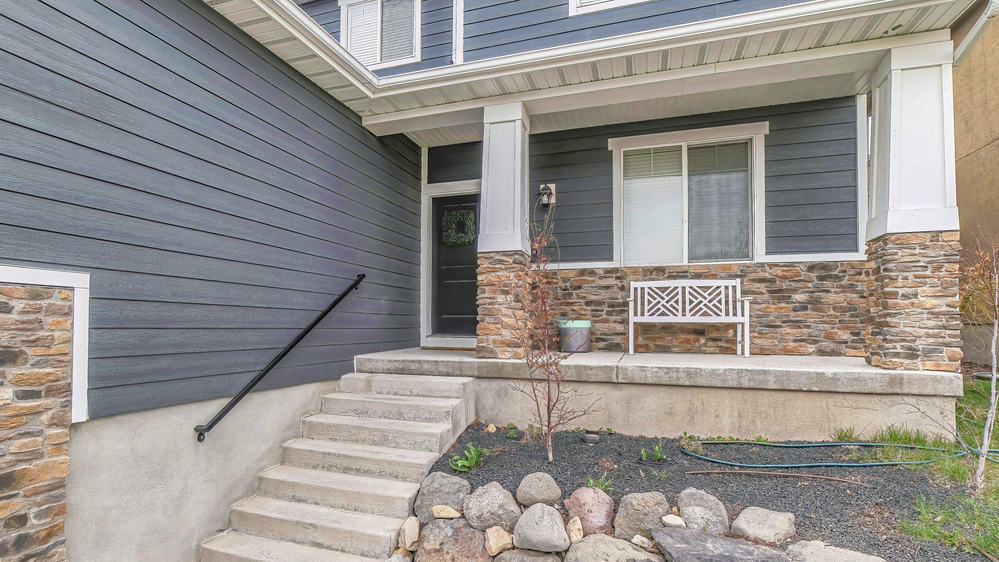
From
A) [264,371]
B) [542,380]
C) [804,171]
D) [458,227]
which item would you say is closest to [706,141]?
[804,171]

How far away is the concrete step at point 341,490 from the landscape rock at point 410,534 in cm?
9

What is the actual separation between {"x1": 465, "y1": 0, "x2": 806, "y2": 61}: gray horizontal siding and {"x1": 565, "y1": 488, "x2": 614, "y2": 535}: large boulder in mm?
3478

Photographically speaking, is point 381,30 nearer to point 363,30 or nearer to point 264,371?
point 363,30

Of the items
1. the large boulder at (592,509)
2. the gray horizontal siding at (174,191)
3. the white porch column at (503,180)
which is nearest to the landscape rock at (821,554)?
the large boulder at (592,509)

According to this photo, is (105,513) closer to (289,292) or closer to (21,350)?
(21,350)

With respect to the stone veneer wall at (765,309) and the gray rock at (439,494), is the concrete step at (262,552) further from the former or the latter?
the stone veneer wall at (765,309)

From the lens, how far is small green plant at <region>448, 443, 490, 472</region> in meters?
3.05

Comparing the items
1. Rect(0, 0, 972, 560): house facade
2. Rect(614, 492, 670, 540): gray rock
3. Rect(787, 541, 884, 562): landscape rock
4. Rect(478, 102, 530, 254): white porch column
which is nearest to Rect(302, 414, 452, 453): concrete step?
Rect(0, 0, 972, 560): house facade

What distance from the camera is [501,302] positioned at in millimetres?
4066

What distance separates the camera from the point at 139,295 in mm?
2547

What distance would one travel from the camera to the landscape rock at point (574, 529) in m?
2.53

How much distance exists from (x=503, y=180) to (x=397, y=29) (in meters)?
2.09

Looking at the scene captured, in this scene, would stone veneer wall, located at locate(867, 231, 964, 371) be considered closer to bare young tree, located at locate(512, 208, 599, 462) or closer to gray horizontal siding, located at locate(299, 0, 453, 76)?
bare young tree, located at locate(512, 208, 599, 462)

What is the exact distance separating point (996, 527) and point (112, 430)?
178 inches
